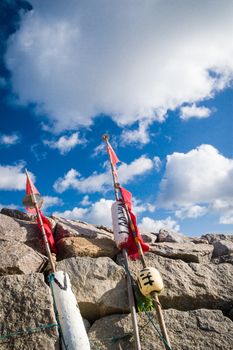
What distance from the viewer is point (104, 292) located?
7250mm

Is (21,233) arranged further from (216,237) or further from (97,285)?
(216,237)

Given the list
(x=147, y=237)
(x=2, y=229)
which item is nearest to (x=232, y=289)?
(x=147, y=237)

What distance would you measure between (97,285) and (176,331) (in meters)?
2.06

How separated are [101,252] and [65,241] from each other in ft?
3.58

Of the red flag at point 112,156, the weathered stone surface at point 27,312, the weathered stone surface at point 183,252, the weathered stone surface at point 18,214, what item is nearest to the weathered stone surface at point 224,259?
the weathered stone surface at point 183,252

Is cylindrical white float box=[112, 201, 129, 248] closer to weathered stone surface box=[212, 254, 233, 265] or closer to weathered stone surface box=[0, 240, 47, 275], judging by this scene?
weathered stone surface box=[0, 240, 47, 275]

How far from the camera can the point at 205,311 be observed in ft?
23.5

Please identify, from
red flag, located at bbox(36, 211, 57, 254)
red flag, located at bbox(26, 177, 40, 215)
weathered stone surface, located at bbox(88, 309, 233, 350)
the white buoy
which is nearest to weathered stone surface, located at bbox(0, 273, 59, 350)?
the white buoy

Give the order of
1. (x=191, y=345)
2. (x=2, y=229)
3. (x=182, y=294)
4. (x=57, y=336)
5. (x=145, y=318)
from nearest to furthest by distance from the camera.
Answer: (x=57, y=336) → (x=191, y=345) → (x=145, y=318) → (x=182, y=294) → (x=2, y=229)

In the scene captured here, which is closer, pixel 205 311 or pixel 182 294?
pixel 205 311

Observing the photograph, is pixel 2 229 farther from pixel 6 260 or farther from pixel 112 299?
pixel 112 299

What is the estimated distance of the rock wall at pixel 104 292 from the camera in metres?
6.20

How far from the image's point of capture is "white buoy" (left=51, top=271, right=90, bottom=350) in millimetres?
5773

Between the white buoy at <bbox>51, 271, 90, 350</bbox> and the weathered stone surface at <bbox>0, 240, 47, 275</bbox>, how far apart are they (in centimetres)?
100
